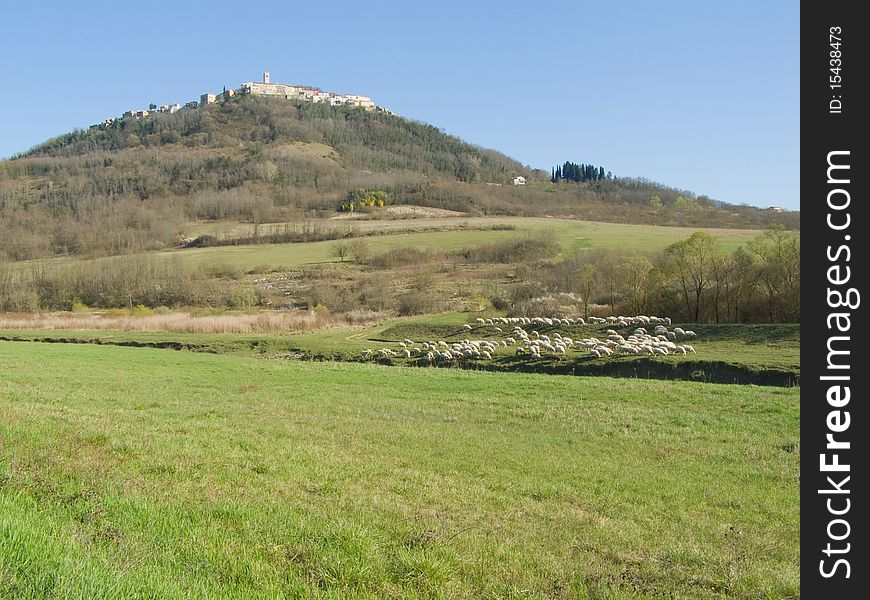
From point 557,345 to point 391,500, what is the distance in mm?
23665

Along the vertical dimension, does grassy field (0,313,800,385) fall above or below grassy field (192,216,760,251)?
below

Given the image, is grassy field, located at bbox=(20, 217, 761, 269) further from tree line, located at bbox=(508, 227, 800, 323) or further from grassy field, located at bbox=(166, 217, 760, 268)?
tree line, located at bbox=(508, 227, 800, 323)

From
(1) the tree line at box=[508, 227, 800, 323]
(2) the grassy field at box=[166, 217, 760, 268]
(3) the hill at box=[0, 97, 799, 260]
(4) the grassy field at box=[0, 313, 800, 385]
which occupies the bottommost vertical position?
(4) the grassy field at box=[0, 313, 800, 385]

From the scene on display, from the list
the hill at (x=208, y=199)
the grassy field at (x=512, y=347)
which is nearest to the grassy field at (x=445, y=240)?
the hill at (x=208, y=199)

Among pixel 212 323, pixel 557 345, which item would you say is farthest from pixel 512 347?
pixel 212 323

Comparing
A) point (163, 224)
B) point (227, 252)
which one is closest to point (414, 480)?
point (227, 252)

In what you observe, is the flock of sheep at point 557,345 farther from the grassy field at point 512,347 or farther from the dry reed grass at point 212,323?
the dry reed grass at point 212,323

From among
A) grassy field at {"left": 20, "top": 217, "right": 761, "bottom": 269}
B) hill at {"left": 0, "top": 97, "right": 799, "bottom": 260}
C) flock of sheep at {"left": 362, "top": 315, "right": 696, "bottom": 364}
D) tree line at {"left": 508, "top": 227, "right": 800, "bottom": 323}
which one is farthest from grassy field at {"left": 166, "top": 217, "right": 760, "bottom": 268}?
flock of sheep at {"left": 362, "top": 315, "right": 696, "bottom": 364}

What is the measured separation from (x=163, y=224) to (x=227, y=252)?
3383cm

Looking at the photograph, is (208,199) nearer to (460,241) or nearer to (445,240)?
(445,240)

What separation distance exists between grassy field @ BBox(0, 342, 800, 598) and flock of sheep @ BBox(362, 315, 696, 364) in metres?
11.7

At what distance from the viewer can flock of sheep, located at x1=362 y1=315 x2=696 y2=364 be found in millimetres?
28906
